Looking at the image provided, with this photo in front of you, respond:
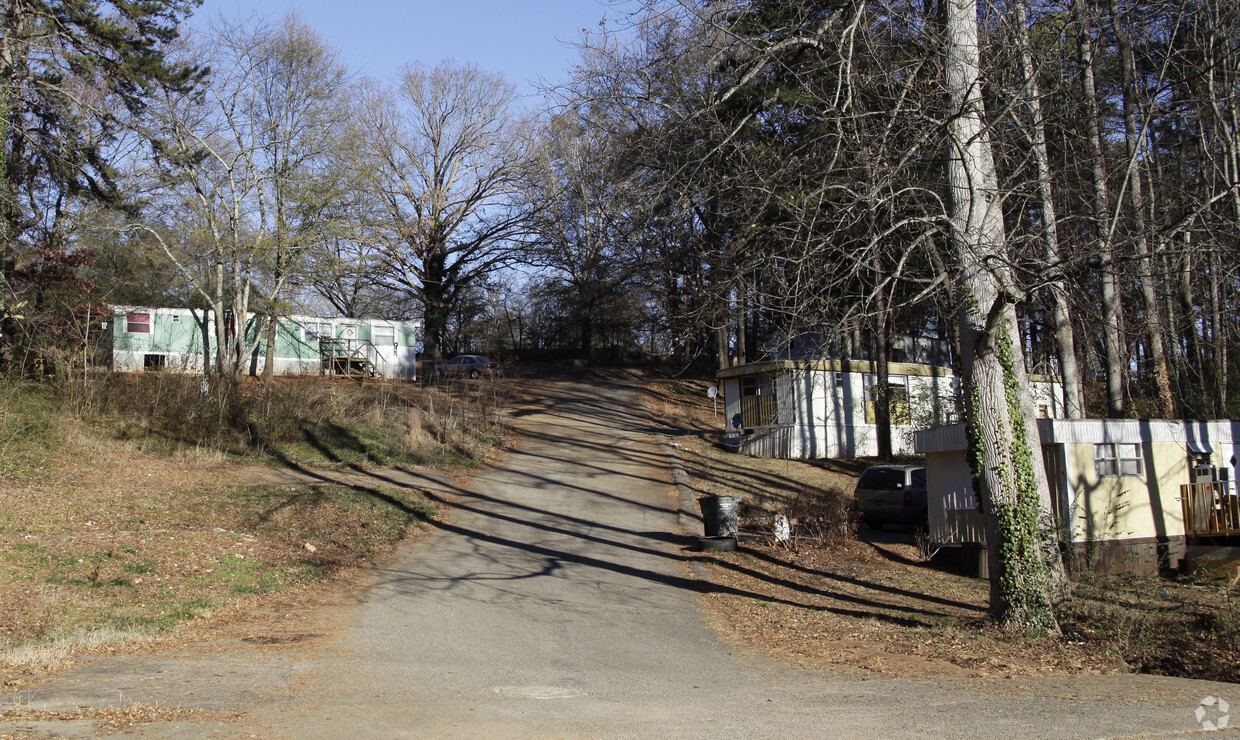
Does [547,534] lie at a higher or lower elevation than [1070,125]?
lower

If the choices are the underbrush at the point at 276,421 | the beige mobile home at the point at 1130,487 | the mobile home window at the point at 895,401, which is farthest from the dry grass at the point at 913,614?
the mobile home window at the point at 895,401

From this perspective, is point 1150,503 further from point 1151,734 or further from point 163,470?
point 163,470

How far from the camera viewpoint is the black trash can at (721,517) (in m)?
14.3

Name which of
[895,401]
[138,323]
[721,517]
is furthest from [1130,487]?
[138,323]

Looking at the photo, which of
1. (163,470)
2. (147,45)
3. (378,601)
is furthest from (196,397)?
(378,601)

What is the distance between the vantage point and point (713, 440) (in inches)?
1099

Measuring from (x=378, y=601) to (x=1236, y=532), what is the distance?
1465cm

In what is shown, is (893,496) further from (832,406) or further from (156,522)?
(156,522)

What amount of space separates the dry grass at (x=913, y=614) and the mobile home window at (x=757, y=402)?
8.07 m

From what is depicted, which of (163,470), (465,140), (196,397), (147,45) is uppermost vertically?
(465,140)

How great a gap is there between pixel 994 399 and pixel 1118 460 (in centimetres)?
661

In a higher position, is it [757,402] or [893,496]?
[757,402]

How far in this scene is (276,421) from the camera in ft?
70.5

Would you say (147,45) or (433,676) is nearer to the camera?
(433,676)
